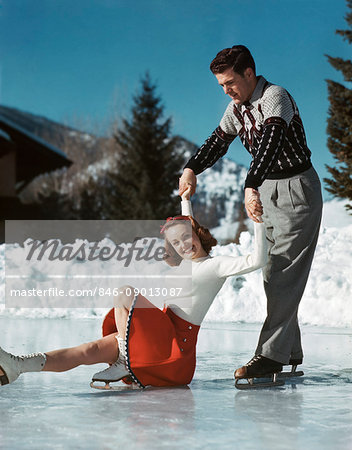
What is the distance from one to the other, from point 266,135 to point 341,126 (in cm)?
1732

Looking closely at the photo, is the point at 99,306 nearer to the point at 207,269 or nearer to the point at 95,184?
the point at 207,269

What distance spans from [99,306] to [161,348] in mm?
3883

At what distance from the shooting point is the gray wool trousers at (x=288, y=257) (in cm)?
261

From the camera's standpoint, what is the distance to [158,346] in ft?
8.07

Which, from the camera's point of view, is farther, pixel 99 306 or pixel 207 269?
pixel 99 306

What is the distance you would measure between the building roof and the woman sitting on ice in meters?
17.7

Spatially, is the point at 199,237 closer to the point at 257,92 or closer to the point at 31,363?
the point at 257,92

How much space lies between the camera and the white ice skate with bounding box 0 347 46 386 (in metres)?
2.25

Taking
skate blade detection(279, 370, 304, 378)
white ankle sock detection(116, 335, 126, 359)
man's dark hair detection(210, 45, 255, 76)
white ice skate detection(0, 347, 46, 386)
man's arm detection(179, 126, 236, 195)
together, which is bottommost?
skate blade detection(279, 370, 304, 378)

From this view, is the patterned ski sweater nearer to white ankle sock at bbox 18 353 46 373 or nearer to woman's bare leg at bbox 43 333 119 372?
woman's bare leg at bbox 43 333 119 372

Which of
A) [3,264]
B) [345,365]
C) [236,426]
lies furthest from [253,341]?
[3,264]

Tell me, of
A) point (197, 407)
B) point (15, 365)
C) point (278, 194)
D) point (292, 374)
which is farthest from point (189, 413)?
point (278, 194)

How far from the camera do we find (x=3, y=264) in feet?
24.7

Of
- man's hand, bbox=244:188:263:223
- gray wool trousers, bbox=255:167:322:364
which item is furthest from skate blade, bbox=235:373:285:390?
man's hand, bbox=244:188:263:223
